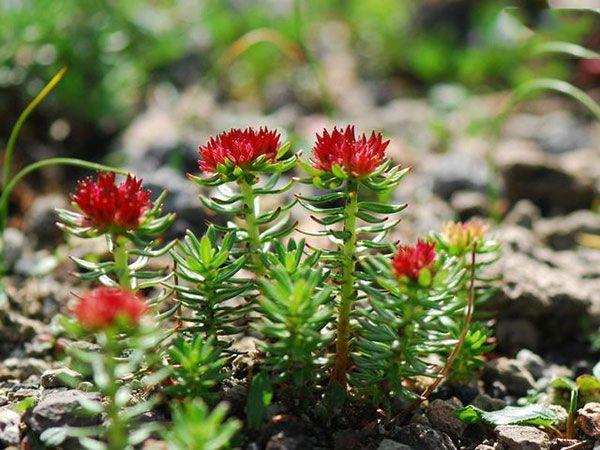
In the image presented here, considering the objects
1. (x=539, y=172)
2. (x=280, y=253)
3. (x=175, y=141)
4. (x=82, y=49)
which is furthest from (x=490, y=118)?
(x=280, y=253)

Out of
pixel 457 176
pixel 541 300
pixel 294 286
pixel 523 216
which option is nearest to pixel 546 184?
pixel 523 216

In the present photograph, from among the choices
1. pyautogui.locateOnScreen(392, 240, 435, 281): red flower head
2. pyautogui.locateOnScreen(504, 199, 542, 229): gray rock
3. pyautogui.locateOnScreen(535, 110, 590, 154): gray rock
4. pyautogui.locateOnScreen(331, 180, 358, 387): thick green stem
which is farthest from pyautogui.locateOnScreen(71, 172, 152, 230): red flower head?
pyautogui.locateOnScreen(535, 110, 590, 154): gray rock

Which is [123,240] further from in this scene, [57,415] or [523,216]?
[523,216]

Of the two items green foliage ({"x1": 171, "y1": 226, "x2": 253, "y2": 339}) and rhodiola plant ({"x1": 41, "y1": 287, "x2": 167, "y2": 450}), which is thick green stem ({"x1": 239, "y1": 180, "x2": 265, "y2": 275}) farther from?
rhodiola plant ({"x1": 41, "y1": 287, "x2": 167, "y2": 450})

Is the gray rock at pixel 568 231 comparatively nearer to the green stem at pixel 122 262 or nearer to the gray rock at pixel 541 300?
the gray rock at pixel 541 300

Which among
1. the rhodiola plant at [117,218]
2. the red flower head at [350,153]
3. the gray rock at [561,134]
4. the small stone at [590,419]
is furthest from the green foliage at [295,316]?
the gray rock at [561,134]

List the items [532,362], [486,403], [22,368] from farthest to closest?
[532,362] < [22,368] < [486,403]
